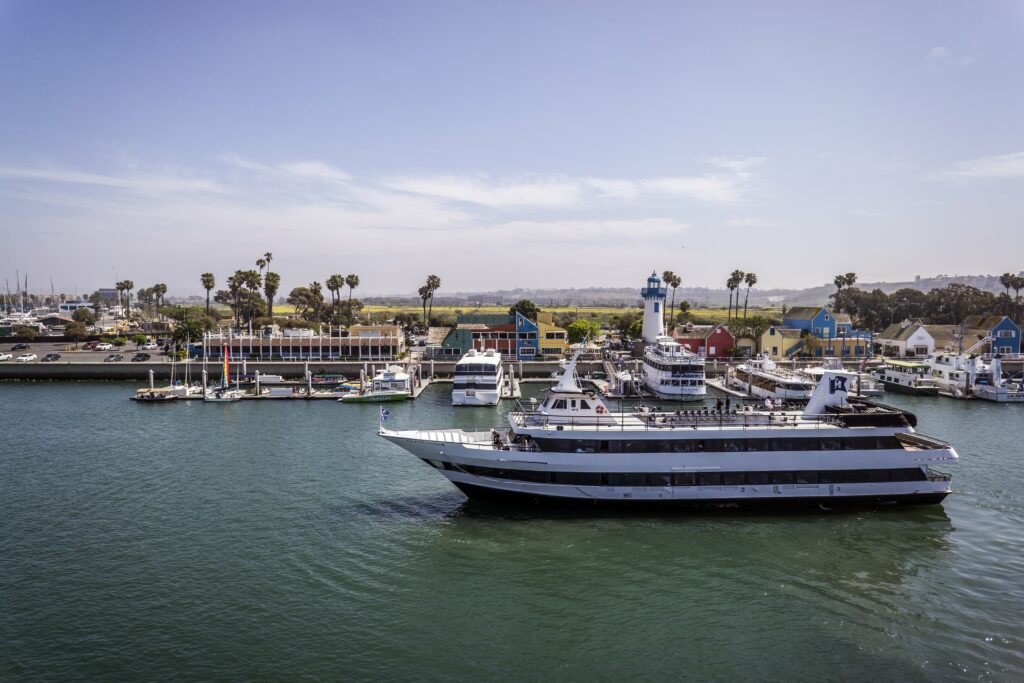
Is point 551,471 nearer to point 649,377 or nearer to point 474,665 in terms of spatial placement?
point 474,665

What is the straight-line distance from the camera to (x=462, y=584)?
20.3 m

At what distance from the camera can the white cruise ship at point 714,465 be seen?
83.6 ft

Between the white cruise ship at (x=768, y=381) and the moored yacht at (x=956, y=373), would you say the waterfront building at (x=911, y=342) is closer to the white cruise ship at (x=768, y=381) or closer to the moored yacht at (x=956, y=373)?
the moored yacht at (x=956, y=373)

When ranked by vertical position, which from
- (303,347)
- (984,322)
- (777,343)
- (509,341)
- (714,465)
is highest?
(984,322)

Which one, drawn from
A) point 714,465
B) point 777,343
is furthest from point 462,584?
point 777,343

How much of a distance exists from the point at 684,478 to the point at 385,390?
113ft

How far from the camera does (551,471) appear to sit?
25.5 meters

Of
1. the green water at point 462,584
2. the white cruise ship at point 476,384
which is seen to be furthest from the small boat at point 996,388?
the white cruise ship at point 476,384

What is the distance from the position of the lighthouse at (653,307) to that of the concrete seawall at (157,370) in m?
8.80

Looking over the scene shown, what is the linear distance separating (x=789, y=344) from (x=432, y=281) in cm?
5255

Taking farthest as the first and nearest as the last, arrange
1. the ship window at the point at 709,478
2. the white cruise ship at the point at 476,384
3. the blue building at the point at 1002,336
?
1. the blue building at the point at 1002,336
2. the white cruise ship at the point at 476,384
3. the ship window at the point at 709,478

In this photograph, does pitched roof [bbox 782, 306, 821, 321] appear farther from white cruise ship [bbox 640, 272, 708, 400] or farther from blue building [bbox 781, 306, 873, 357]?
white cruise ship [bbox 640, 272, 708, 400]

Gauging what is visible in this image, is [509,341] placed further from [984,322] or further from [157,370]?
[984,322]

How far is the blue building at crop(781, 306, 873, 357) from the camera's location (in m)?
78.3
